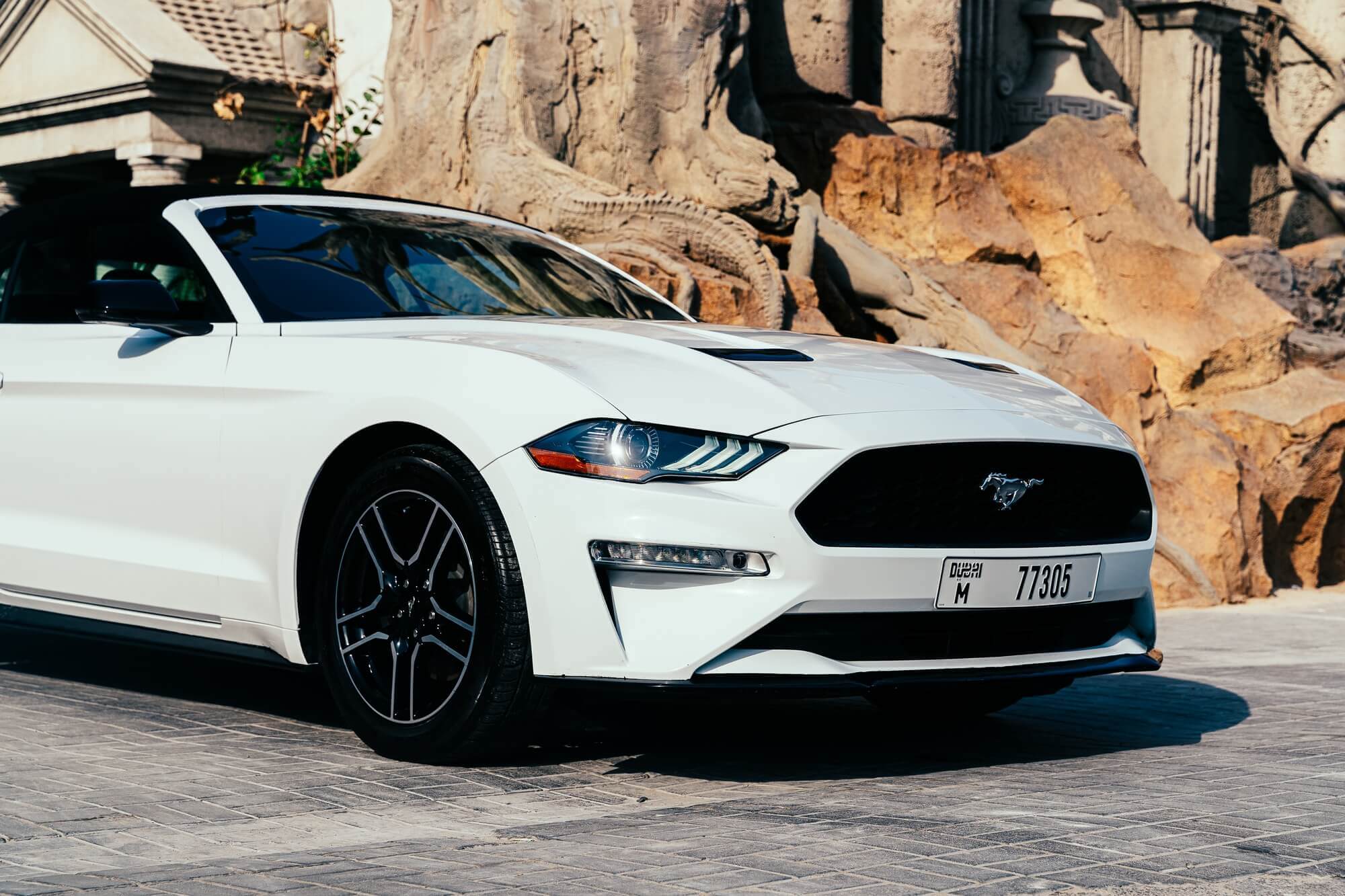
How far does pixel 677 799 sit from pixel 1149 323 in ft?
Result: 32.2

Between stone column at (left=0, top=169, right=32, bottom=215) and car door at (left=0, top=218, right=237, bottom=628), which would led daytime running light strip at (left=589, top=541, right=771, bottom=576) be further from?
stone column at (left=0, top=169, right=32, bottom=215)

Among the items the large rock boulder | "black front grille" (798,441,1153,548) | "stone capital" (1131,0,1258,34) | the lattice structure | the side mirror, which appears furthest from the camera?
"stone capital" (1131,0,1258,34)

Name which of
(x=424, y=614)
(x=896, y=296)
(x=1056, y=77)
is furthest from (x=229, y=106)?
(x=424, y=614)

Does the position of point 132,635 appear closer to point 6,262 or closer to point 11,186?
point 6,262

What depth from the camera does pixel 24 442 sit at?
5445 mm

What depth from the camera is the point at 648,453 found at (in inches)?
161

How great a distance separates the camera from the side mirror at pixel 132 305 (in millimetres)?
4957

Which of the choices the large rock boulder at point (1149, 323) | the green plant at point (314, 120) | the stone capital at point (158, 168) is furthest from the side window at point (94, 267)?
the stone capital at point (158, 168)

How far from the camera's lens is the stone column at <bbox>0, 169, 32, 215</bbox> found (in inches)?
649

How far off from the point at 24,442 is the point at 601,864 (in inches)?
112

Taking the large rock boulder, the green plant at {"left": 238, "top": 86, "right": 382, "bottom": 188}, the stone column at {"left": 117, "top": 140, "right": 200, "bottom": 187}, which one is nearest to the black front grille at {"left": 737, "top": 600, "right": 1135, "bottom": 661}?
the large rock boulder

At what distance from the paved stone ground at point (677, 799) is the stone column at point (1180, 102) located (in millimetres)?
15196

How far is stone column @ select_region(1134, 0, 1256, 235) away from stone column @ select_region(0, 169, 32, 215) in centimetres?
1210

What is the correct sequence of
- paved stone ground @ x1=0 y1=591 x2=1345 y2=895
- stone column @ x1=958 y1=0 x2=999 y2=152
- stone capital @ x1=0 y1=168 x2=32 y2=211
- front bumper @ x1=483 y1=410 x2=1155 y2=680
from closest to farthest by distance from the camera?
paved stone ground @ x1=0 y1=591 x2=1345 y2=895, front bumper @ x1=483 y1=410 x2=1155 y2=680, stone capital @ x1=0 y1=168 x2=32 y2=211, stone column @ x1=958 y1=0 x2=999 y2=152
